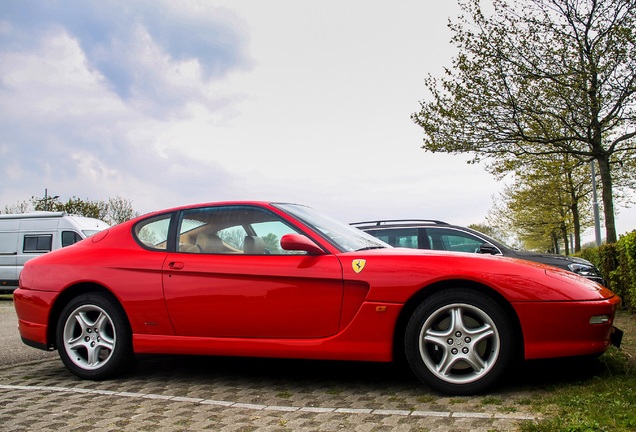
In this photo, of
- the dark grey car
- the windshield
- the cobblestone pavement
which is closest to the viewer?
the cobblestone pavement

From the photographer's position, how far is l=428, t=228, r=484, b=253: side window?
9711 mm

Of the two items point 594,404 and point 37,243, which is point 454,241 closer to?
point 594,404

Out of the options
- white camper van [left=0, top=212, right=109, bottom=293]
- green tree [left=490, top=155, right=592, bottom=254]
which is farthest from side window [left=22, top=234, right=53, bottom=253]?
green tree [left=490, top=155, right=592, bottom=254]

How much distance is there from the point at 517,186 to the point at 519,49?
1676cm

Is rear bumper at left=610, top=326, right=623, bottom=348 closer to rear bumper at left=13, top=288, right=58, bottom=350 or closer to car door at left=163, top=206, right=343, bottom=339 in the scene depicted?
car door at left=163, top=206, right=343, bottom=339

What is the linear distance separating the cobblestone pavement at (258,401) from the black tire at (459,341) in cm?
12

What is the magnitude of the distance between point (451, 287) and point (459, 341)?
1.19 feet

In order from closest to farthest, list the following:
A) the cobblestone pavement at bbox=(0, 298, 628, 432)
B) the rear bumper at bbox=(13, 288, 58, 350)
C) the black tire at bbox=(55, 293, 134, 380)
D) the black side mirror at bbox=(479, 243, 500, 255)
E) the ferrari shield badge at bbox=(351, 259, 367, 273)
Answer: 1. the cobblestone pavement at bbox=(0, 298, 628, 432)
2. the ferrari shield badge at bbox=(351, 259, 367, 273)
3. the black tire at bbox=(55, 293, 134, 380)
4. the rear bumper at bbox=(13, 288, 58, 350)
5. the black side mirror at bbox=(479, 243, 500, 255)

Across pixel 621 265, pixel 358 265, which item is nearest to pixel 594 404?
pixel 358 265

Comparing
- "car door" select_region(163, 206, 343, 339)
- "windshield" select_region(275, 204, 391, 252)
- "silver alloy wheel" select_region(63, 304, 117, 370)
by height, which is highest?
"windshield" select_region(275, 204, 391, 252)

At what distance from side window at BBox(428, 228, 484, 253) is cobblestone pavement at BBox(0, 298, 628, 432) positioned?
466 centimetres

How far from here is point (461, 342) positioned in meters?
4.17

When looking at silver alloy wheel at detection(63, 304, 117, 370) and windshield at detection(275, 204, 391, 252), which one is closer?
windshield at detection(275, 204, 391, 252)

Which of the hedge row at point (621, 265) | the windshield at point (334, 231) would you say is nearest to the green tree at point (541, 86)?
the hedge row at point (621, 265)
